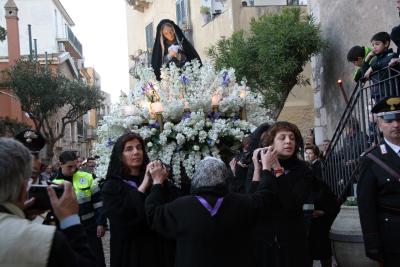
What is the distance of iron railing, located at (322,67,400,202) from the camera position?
274 inches

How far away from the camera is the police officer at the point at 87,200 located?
6590 mm

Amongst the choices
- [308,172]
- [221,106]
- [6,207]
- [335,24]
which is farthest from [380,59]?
[6,207]

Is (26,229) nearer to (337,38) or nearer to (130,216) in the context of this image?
(130,216)

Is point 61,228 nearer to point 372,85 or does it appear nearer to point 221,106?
point 221,106

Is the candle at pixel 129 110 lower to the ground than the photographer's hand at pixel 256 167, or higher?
higher

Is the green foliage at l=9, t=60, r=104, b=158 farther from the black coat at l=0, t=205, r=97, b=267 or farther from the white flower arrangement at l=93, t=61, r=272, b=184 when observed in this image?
the black coat at l=0, t=205, r=97, b=267

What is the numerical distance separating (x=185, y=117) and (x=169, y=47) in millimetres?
2062

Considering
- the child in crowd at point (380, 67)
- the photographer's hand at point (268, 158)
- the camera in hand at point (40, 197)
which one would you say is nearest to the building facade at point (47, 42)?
the child in crowd at point (380, 67)

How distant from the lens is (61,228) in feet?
8.27

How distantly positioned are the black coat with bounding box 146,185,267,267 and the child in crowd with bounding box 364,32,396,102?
3731mm

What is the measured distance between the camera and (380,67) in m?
7.17

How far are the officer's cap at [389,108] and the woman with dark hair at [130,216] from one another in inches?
70.6

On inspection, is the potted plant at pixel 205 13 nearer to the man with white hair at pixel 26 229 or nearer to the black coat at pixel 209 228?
the black coat at pixel 209 228

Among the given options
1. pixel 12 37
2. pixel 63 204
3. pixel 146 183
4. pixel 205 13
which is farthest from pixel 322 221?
pixel 12 37
